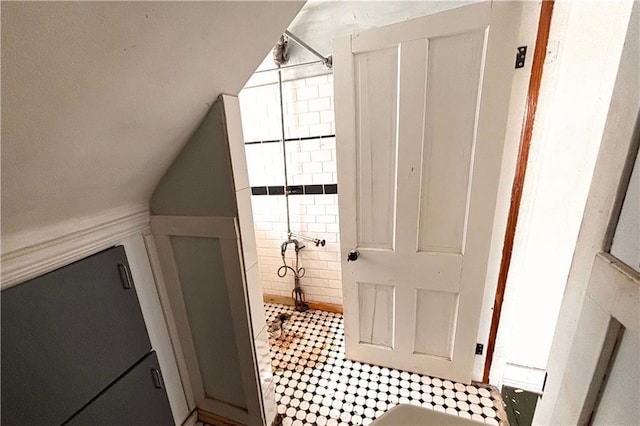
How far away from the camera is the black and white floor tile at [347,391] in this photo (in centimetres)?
135

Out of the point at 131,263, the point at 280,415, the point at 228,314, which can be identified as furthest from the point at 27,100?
the point at 280,415

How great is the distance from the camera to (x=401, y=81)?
115 centimetres

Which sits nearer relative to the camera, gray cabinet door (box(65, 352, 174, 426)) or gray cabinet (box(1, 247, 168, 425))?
gray cabinet (box(1, 247, 168, 425))

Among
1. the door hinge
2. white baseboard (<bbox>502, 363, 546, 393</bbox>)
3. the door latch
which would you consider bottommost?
white baseboard (<bbox>502, 363, 546, 393</bbox>)

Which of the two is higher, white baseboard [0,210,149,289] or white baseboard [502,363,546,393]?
white baseboard [0,210,149,289]

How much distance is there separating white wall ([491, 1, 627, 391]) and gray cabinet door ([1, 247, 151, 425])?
5.76 ft

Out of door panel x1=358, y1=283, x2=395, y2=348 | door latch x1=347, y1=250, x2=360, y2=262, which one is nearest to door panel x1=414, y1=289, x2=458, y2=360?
door panel x1=358, y1=283, x2=395, y2=348

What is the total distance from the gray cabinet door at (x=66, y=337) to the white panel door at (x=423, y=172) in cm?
107

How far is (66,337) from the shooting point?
0.78 metres

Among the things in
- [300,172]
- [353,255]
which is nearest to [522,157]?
[353,255]

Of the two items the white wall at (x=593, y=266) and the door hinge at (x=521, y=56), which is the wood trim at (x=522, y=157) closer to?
the door hinge at (x=521, y=56)

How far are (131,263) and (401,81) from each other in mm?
1423

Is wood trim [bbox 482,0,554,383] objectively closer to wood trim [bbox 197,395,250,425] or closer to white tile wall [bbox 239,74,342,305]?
white tile wall [bbox 239,74,342,305]

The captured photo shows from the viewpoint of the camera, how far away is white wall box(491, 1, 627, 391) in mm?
944
